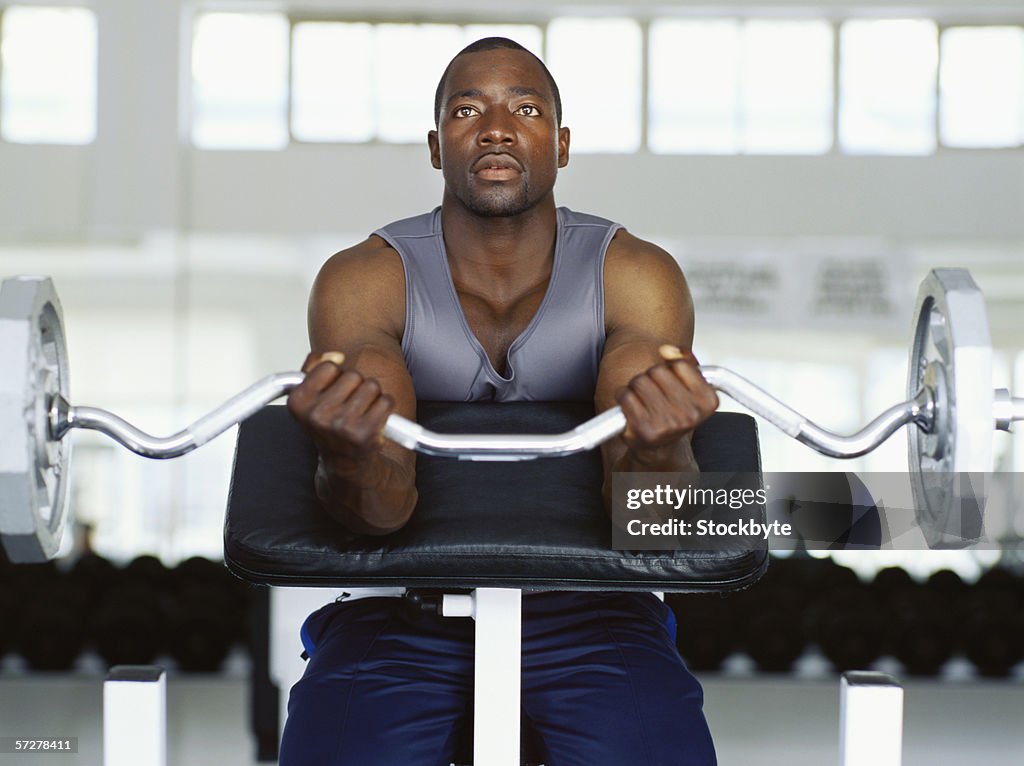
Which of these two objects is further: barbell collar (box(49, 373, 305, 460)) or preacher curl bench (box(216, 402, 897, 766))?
preacher curl bench (box(216, 402, 897, 766))

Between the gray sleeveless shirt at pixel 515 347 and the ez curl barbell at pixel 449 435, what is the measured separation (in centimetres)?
35

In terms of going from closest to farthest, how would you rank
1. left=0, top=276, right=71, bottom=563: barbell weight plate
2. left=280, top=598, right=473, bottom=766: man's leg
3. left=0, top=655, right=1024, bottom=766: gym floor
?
left=0, top=276, right=71, bottom=563: barbell weight plate → left=280, top=598, right=473, bottom=766: man's leg → left=0, top=655, right=1024, bottom=766: gym floor

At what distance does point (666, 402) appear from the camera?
101cm

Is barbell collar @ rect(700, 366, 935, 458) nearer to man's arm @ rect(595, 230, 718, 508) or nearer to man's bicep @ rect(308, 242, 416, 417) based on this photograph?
man's arm @ rect(595, 230, 718, 508)

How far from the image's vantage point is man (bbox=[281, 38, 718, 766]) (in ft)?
4.08

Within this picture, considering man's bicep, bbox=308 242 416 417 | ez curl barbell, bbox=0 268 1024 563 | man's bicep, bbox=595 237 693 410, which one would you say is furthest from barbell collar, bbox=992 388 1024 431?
man's bicep, bbox=308 242 416 417

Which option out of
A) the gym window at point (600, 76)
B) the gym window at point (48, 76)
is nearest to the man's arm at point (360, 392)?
the gym window at point (600, 76)

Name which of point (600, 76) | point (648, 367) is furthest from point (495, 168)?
point (600, 76)

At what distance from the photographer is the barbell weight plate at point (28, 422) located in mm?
965

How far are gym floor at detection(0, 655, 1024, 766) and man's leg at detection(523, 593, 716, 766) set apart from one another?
1682 millimetres

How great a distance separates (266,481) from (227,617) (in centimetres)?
266

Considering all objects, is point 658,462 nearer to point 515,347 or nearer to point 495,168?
point 515,347

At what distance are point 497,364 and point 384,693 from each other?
404 mm
